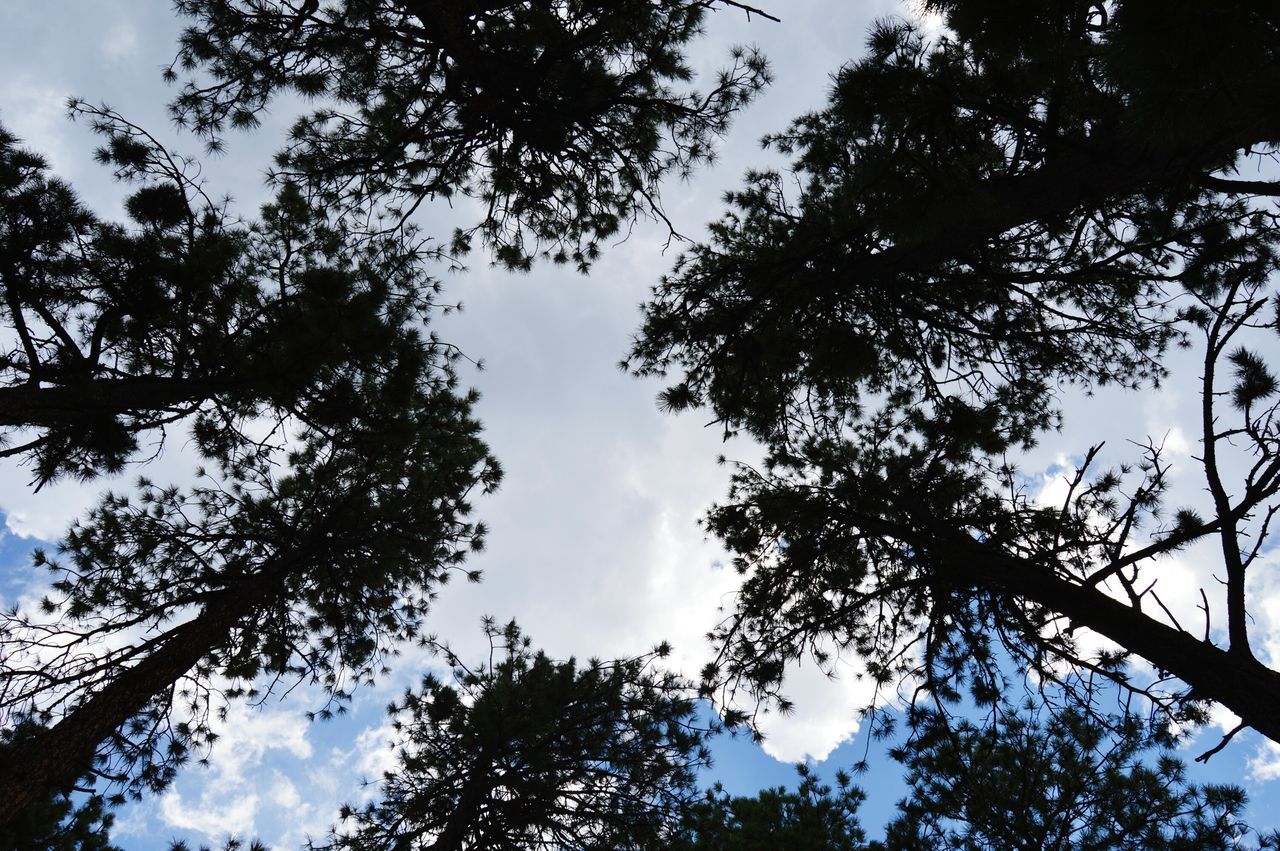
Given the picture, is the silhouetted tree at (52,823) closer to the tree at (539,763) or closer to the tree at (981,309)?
the tree at (539,763)

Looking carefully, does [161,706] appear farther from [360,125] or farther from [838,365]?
[838,365]

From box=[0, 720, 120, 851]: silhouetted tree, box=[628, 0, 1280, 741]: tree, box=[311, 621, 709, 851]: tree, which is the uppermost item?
box=[628, 0, 1280, 741]: tree

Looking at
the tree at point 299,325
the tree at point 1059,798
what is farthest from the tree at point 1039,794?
the tree at point 299,325

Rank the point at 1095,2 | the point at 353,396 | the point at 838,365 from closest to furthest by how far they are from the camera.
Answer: the point at 1095,2 < the point at 838,365 < the point at 353,396

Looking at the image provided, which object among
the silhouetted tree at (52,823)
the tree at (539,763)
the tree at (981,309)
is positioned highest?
the tree at (981,309)

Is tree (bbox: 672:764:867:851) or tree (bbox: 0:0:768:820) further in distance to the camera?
tree (bbox: 672:764:867:851)

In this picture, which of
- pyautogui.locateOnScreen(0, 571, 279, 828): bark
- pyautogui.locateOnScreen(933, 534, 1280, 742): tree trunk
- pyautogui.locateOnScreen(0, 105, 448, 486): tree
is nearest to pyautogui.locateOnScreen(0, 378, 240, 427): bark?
pyautogui.locateOnScreen(0, 105, 448, 486): tree

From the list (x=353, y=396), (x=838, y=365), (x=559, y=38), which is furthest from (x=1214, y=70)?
(x=353, y=396)

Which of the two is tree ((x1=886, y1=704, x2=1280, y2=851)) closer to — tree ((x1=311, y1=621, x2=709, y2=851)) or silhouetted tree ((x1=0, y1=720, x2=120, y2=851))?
tree ((x1=311, y1=621, x2=709, y2=851))

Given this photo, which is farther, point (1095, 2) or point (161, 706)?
point (161, 706)

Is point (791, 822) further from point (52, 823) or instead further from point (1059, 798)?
point (52, 823)

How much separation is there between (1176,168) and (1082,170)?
0.53 meters

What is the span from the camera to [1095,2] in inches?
82.1

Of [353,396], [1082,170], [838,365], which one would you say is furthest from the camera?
[353,396]
